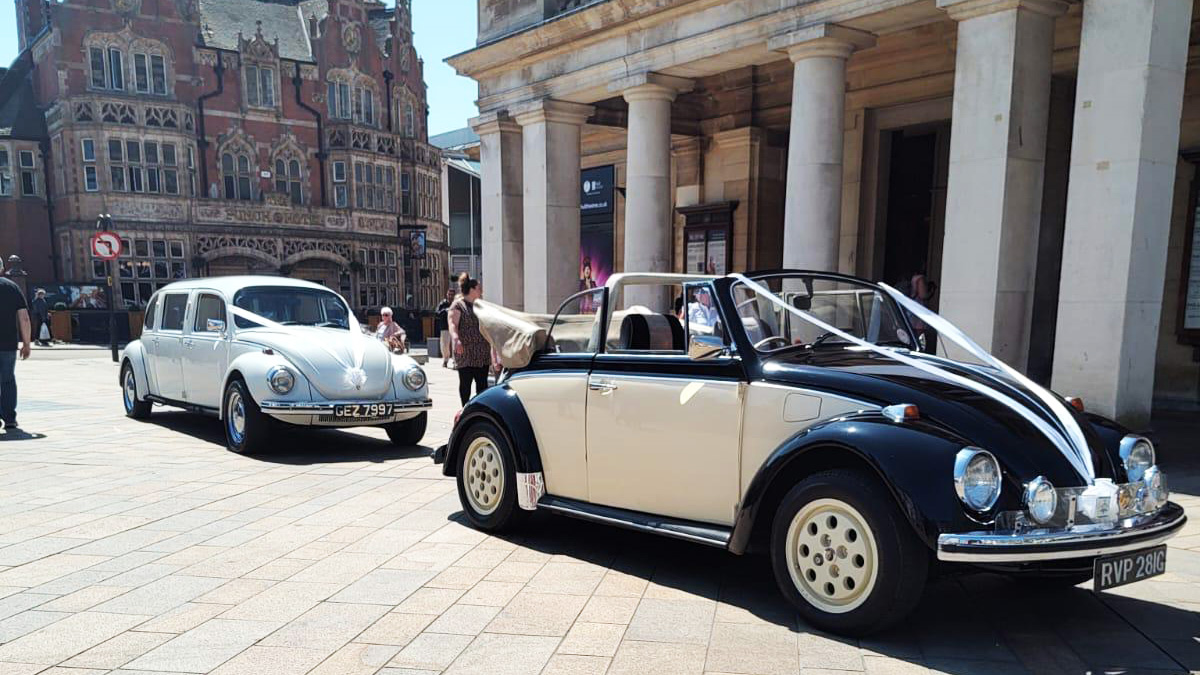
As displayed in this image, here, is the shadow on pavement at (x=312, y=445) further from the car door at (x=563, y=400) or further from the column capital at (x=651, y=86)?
the column capital at (x=651, y=86)

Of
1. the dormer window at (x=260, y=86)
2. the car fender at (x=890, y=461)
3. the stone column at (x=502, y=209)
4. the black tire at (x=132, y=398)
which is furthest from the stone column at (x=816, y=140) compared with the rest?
the dormer window at (x=260, y=86)

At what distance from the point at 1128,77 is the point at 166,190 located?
120 feet

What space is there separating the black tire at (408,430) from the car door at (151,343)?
3.55 metres

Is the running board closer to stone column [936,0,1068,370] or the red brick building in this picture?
stone column [936,0,1068,370]

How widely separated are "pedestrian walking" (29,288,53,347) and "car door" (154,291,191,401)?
21.1m

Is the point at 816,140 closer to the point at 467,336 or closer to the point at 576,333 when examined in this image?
the point at 467,336

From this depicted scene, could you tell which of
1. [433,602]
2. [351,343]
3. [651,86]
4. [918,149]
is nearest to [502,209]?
[651,86]

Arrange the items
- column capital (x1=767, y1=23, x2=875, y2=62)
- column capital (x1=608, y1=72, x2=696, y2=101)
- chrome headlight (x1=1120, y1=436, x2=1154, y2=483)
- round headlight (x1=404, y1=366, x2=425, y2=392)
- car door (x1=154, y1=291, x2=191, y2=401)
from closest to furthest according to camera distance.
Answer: chrome headlight (x1=1120, y1=436, x2=1154, y2=483) < round headlight (x1=404, y1=366, x2=425, y2=392) < car door (x1=154, y1=291, x2=191, y2=401) < column capital (x1=767, y1=23, x2=875, y2=62) < column capital (x1=608, y1=72, x2=696, y2=101)

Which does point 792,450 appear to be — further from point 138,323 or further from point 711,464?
point 138,323

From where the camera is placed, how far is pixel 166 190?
3384 cm

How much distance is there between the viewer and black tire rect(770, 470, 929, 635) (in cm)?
317

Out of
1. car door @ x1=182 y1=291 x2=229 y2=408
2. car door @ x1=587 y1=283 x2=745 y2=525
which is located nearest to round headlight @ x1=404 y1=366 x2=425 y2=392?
car door @ x1=182 y1=291 x2=229 y2=408

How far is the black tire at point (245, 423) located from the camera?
7652 millimetres

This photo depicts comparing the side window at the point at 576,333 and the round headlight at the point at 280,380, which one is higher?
the side window at the point at 576,333
